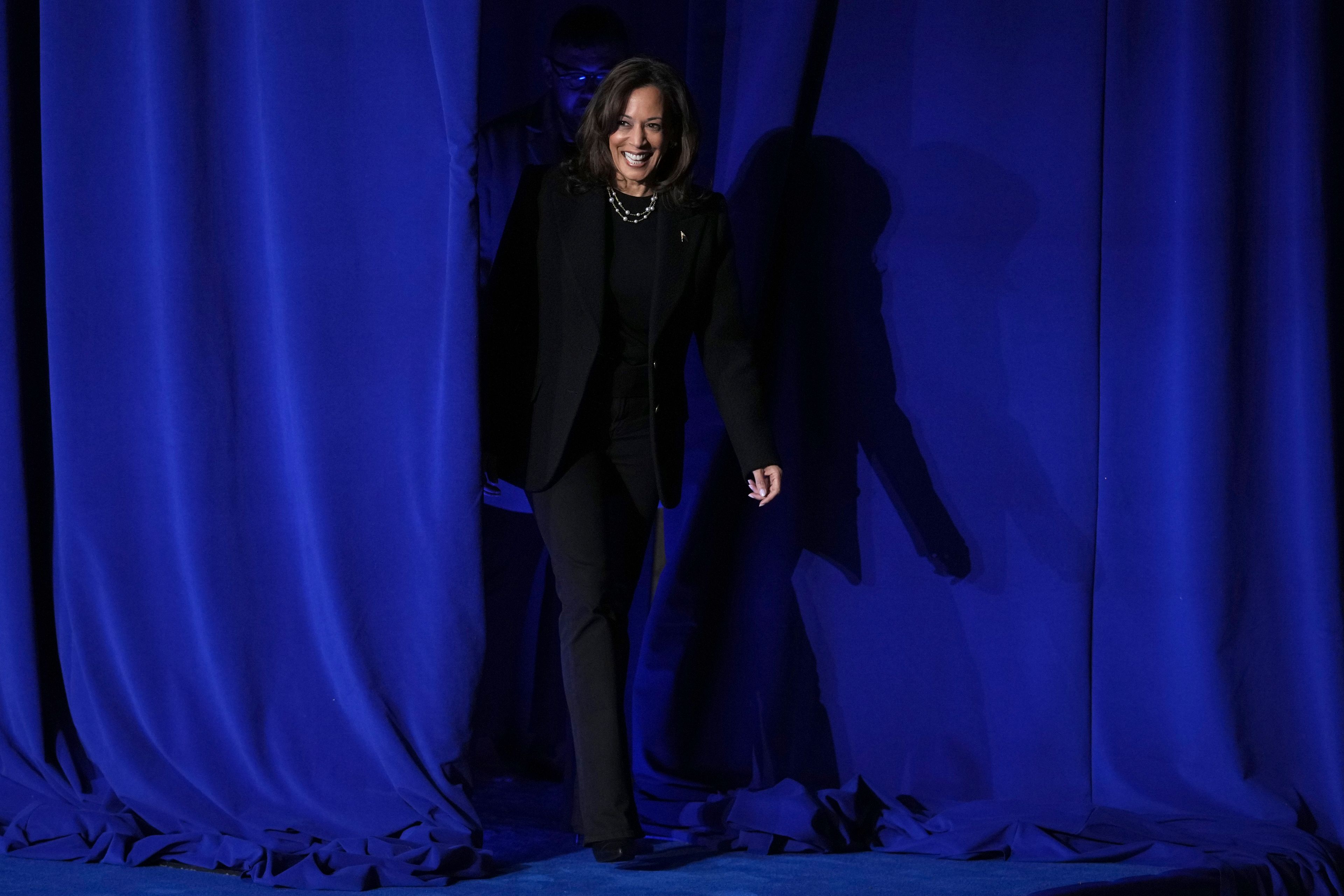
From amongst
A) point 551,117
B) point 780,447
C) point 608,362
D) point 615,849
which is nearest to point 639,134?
point 608,362

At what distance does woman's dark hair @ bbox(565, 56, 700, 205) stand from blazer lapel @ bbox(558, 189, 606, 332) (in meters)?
0.03

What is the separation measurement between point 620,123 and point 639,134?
4 cm

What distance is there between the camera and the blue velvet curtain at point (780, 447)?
2.44m

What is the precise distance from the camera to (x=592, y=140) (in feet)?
7.65

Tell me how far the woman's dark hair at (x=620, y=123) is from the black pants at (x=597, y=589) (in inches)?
13.9

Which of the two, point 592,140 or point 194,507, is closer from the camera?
point 592,140

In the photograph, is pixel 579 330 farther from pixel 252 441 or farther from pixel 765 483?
pixel 252 441

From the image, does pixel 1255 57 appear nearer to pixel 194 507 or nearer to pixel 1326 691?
pixel 1326 691

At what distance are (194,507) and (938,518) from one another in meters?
1.50

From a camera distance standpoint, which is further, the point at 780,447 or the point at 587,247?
the point at 780,447

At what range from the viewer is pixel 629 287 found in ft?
7.68

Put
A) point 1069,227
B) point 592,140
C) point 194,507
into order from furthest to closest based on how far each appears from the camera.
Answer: point 1069,227 → point 194,507 → point 592,140

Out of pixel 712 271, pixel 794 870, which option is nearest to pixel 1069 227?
pixel 712 271

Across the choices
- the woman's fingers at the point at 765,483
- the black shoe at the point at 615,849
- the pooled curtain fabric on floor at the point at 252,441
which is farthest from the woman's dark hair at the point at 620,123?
the black shoe at the point at 615,849
